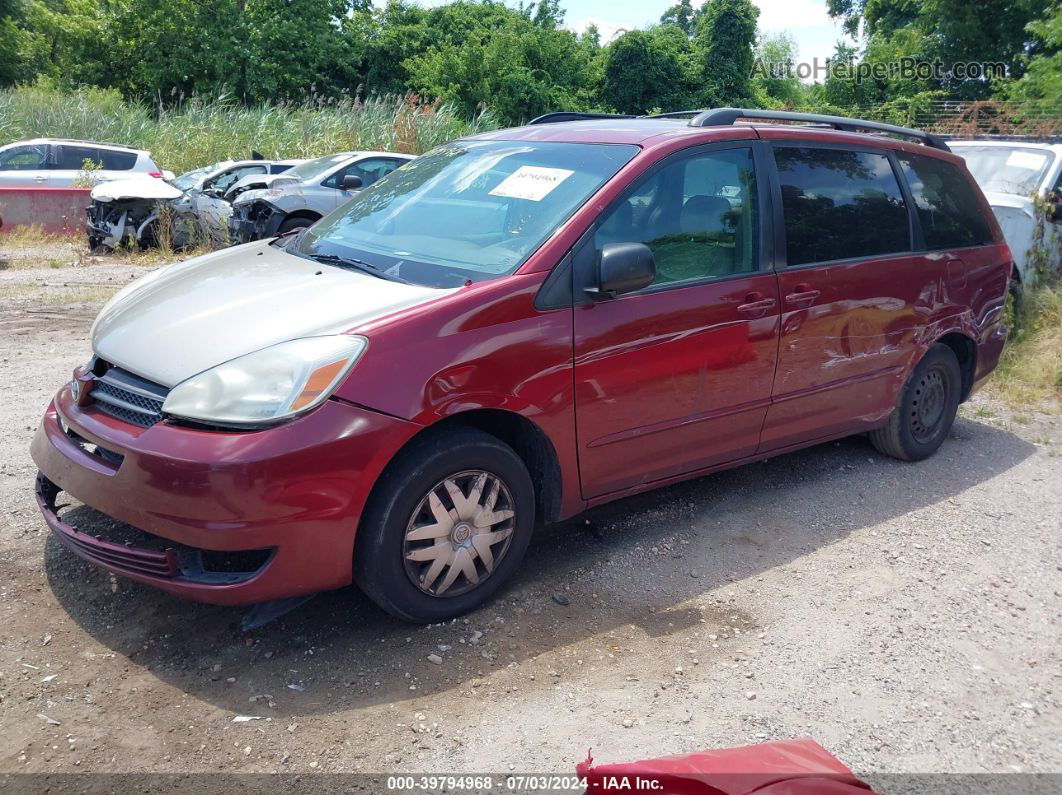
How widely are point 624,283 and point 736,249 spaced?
0.90 m

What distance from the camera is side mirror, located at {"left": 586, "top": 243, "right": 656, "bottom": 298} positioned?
3.70m

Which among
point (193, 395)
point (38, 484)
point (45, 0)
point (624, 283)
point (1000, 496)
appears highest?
point (45, 0)

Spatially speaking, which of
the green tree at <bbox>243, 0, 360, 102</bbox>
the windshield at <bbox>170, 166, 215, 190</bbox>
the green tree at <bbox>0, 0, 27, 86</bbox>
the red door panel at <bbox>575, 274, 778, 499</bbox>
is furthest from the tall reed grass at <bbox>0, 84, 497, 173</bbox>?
the red door panel at <bbox>575, 274, 778, 499</bbox>

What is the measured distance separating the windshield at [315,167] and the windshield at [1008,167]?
25.5ft

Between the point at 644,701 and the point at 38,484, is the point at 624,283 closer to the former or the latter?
the point at 644,701

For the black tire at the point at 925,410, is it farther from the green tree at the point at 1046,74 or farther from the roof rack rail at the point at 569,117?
the green tree at the point at 1046,74

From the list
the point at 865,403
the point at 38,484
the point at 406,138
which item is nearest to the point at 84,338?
the point at 38,484

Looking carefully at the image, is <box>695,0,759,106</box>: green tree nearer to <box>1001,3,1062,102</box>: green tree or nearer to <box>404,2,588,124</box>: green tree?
<box>404,2,588,124</box>: green tree

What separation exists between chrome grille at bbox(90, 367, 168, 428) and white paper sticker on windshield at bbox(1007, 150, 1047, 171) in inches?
349

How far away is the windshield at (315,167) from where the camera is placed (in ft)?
42.0

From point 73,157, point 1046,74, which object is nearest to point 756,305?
point 73,157

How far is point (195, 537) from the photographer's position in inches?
123

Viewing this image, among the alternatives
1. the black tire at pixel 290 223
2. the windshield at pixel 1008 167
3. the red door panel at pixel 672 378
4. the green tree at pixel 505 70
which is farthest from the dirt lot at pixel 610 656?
the green tree at pixel 505 70

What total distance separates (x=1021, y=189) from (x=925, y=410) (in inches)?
191
